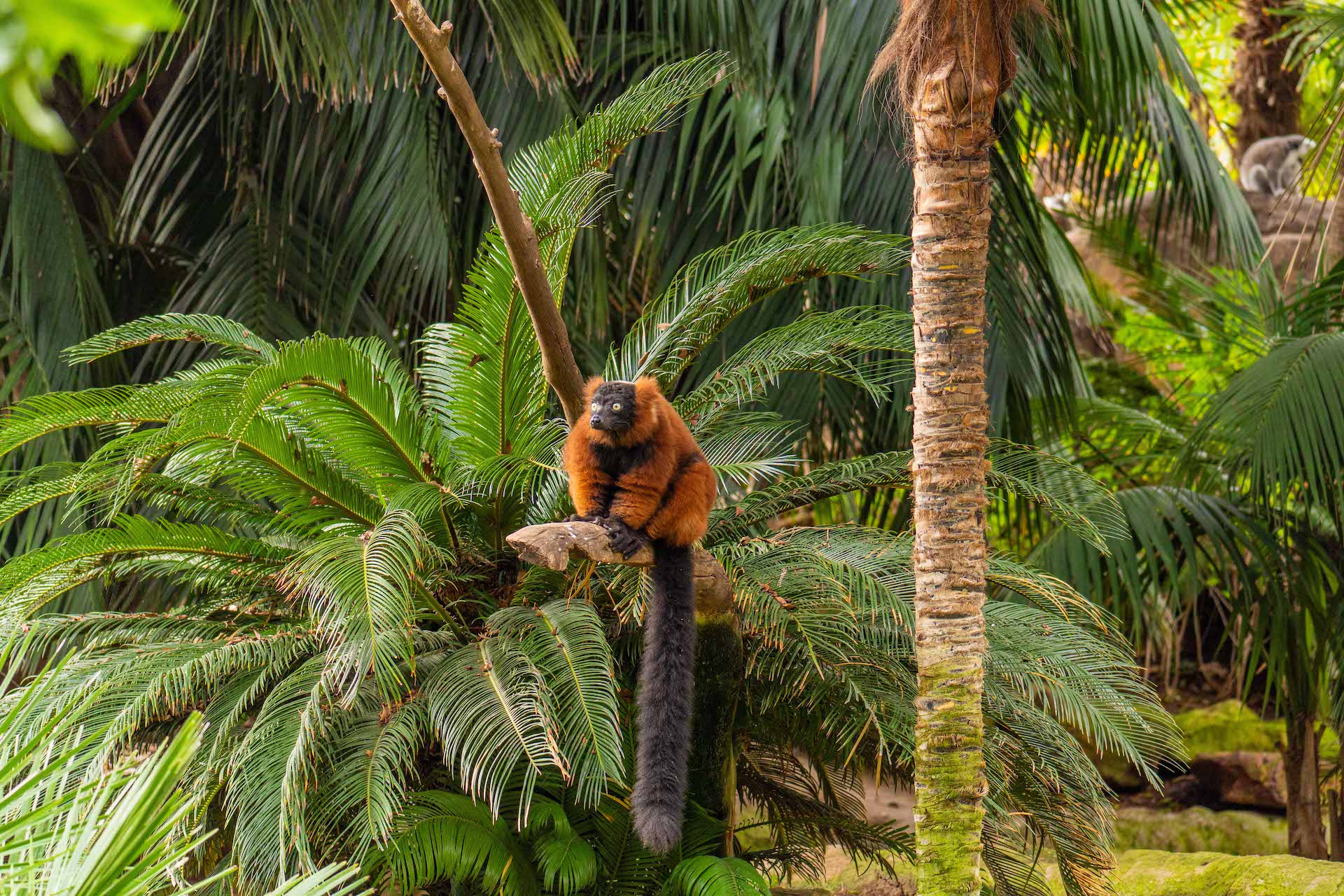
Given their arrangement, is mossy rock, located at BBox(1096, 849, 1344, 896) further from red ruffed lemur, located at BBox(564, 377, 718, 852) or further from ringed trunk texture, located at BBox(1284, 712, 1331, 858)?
red ruffed lemur, located at BBox(564, 377, 718, 852)

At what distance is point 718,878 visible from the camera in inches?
146

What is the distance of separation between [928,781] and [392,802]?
5.55 ft

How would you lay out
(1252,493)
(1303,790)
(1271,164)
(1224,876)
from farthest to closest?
(1271,164) < (1303,790) < (1252,493) < (1224,876)

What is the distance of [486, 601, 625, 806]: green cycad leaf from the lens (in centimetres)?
344

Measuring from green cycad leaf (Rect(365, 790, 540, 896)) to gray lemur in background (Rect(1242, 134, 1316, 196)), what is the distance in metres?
10.9

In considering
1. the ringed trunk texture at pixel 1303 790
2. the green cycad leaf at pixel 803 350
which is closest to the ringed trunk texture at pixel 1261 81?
the ringed trunk texture at pixel 1303 790

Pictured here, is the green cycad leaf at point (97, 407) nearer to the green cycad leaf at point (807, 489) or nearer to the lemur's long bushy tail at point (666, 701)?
the lemur's long bushy tail at point (666, 701)

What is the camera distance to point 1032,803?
4.33 meters

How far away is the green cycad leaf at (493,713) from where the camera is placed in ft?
11.2

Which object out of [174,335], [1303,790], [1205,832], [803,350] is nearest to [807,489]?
[803,350]

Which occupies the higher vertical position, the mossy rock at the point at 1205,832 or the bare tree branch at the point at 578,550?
the bare tree branch at the point at 578,550

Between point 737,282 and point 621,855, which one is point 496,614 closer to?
point 621,855

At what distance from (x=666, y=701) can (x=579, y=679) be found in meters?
0.33

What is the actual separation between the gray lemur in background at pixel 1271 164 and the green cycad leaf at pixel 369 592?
36.2 feet
